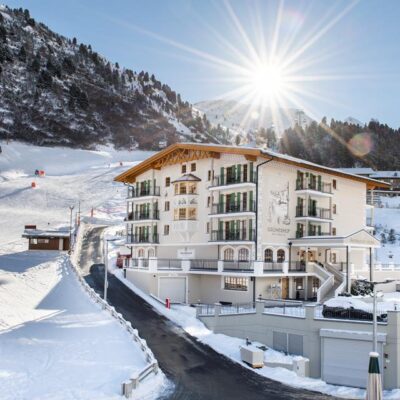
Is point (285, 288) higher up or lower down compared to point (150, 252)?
lower down

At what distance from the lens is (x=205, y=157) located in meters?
46.0

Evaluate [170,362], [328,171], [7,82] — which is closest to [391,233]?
[328,171]

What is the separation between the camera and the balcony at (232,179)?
41375 millimetres

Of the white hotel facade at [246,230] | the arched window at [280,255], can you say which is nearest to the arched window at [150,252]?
the white hotel facade at [246,230]

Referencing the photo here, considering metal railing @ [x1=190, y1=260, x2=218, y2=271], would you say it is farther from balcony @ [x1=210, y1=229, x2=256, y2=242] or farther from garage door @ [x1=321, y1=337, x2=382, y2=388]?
garage door @ [x1=321, y1=337, x2=382, y2=388]

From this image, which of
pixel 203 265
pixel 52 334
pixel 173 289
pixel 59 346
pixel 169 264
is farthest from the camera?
pixel 169 264

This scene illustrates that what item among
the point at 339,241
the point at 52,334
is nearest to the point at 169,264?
the point at 339,241

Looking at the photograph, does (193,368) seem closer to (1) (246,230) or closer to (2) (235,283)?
(2) (235,283)

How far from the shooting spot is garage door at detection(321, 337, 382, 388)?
2728 cm

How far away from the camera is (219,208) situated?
43.8m

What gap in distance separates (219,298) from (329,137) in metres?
95.5

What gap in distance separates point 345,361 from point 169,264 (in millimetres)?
22008

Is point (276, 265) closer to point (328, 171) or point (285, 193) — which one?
point (285, 193)

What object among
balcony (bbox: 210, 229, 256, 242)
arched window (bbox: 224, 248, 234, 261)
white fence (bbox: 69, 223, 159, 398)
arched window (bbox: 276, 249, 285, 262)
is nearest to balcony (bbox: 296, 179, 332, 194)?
arched window (bbox: 276, 249, 285, 262)
